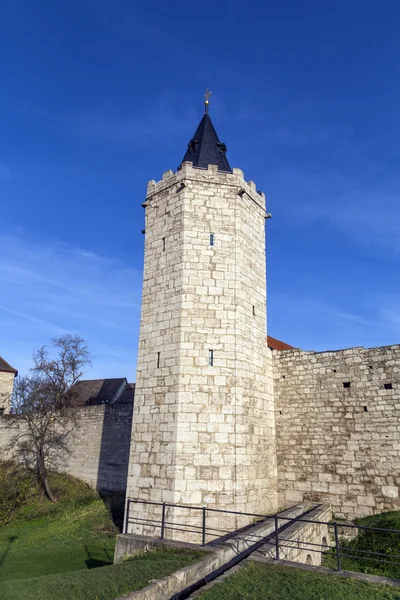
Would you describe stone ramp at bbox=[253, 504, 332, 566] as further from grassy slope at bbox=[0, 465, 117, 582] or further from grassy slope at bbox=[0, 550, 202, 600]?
grassy slope at bbox=[0, 465, 117, 582]

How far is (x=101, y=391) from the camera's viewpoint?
102ft

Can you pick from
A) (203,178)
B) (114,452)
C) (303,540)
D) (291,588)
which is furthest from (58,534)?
(203,178)

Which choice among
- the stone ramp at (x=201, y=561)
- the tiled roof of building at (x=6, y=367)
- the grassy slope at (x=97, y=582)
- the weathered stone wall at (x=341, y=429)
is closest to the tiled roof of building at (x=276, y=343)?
the weathered stone wall at (x=341, y=429)

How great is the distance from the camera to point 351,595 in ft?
16.5

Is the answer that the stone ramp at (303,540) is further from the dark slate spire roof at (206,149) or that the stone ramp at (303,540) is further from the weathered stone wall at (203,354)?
the dark slate spire roof at (206,149)

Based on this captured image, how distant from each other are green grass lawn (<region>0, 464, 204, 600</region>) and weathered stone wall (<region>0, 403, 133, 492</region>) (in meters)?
0.54

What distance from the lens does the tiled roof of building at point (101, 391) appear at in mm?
30016

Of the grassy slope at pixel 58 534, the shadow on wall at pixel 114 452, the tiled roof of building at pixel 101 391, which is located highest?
the tiled roof of building at pixel 101 391

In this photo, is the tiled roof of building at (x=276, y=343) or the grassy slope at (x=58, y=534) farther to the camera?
the tiled roof of building at (x=276, y=343)

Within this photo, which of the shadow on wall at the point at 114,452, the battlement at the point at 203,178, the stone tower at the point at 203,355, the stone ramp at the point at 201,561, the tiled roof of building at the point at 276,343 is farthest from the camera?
the tiled roof of building at the point at 276,343

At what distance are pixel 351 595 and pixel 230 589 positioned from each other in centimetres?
152

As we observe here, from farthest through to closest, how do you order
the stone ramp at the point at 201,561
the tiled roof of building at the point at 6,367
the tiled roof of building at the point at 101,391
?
the tiled roof of building at the point at 6,367
the tiled roof of building at the point at 101,391
the stone ramp at the point at 201,561

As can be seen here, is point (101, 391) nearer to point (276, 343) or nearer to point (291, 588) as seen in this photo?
point (276, 343)

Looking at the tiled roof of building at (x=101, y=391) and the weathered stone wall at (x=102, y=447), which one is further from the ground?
the tiled roof of building at (x=101, y=391)
